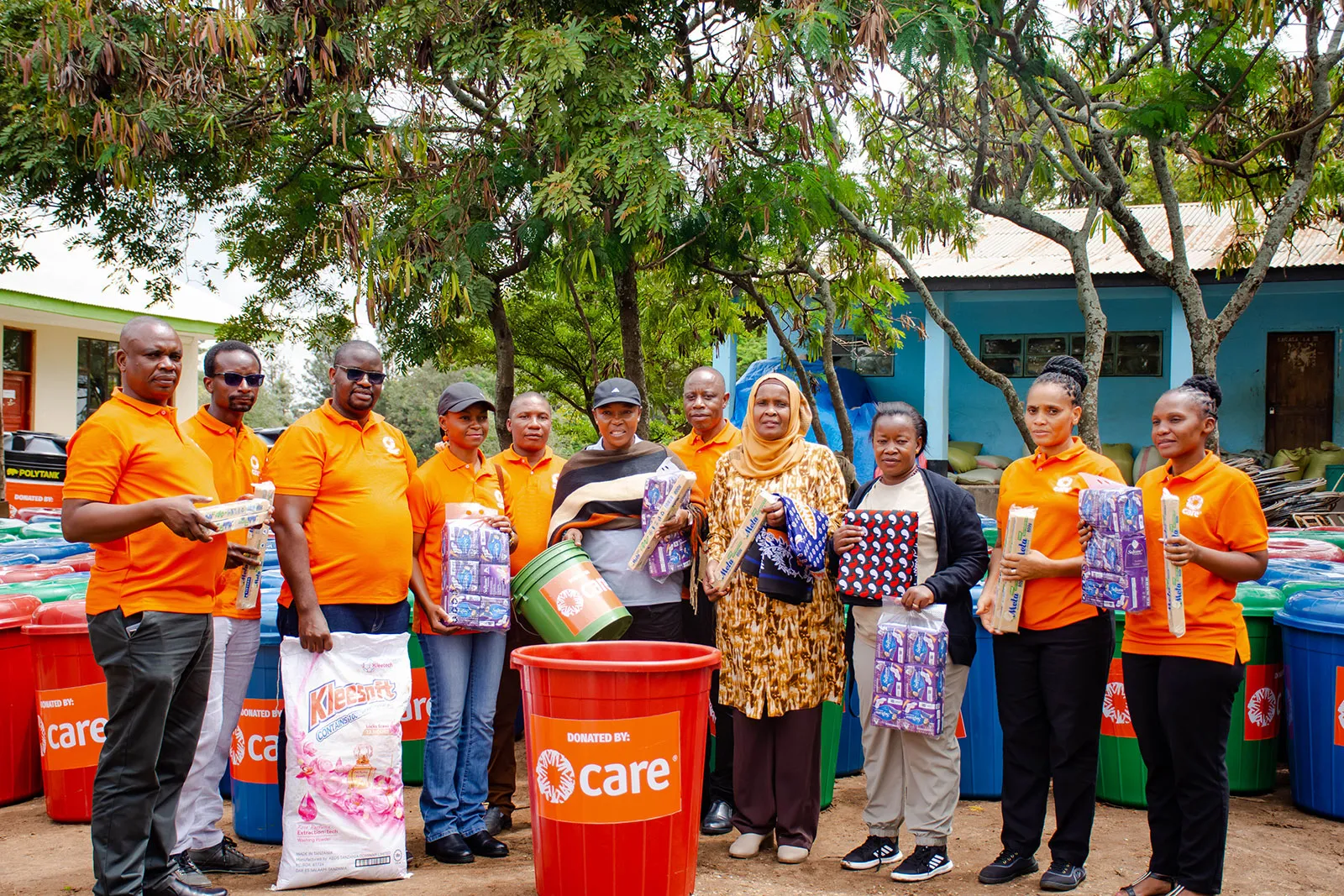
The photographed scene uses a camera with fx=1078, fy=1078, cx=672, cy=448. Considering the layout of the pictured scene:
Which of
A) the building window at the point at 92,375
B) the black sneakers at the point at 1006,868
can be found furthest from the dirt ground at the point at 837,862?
the building window at the point at 92,375

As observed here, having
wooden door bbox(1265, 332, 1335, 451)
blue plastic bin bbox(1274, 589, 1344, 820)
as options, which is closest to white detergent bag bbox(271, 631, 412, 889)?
blue plastic bin bbox(1274, 589, 1344, 820)

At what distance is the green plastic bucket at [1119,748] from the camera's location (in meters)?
5.37

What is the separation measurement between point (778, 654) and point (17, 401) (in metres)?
21.9

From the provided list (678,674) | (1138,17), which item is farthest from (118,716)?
(1138,17)

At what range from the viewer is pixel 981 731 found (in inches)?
221

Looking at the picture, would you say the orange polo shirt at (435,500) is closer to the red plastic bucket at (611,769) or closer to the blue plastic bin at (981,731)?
the red plastic bucket at (611,769)

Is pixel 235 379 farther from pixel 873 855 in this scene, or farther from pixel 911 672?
pixel 873 855

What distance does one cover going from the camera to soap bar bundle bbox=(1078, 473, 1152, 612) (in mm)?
3838

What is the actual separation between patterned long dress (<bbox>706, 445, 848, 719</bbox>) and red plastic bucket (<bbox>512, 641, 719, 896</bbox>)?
2.43 feet

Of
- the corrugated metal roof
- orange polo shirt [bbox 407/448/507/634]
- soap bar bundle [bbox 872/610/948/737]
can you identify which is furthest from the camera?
the corrugated metal roof

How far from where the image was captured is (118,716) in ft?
12.3

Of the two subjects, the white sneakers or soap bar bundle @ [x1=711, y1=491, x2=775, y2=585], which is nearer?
soap bar bundle @ [x1=711, y1=491, x2=775, y2=585]

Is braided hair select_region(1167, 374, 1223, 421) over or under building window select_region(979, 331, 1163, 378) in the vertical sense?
under

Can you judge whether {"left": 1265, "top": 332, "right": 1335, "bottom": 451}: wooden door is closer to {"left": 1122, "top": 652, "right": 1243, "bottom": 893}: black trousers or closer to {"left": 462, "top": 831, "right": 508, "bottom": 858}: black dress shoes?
{"left": 1122, "top": 652, "right": 1243, "bottom": 893}: black trousers
